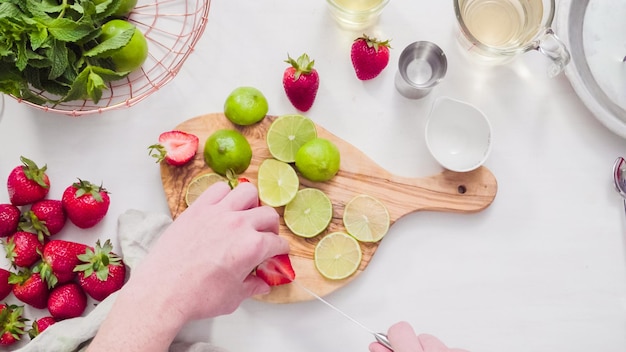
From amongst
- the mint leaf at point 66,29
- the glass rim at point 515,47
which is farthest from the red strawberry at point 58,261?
the glass rim at point 515,47

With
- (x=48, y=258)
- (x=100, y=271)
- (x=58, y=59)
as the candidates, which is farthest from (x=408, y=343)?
(x=58, y=59)

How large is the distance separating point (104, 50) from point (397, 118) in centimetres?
65

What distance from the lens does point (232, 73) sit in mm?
1389

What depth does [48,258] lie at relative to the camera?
4.17 ft

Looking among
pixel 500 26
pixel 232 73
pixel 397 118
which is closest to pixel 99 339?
pixel 232 73

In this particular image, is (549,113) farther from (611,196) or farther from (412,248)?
(412,248)

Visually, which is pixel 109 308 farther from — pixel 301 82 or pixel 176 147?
pixel 301 82

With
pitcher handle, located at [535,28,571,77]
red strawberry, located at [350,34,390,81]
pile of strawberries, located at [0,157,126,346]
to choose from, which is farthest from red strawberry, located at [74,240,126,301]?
pitcher handle, located at [535,28,571,77]

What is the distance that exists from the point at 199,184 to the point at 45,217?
335 millimetres

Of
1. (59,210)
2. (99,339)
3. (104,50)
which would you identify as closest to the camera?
(99,339)

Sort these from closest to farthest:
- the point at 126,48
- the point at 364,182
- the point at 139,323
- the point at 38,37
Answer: the point at 139,323 → the point at 38,37 → the point at 126,48 → the point at 364,182

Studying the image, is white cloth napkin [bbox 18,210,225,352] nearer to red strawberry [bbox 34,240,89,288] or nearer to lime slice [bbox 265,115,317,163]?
red strawberry [bbox 34,240,89,288]

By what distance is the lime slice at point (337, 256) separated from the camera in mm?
1301

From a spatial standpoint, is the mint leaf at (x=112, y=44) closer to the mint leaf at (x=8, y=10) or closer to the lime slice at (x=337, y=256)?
the mint leaf at (x=8, y=10)
